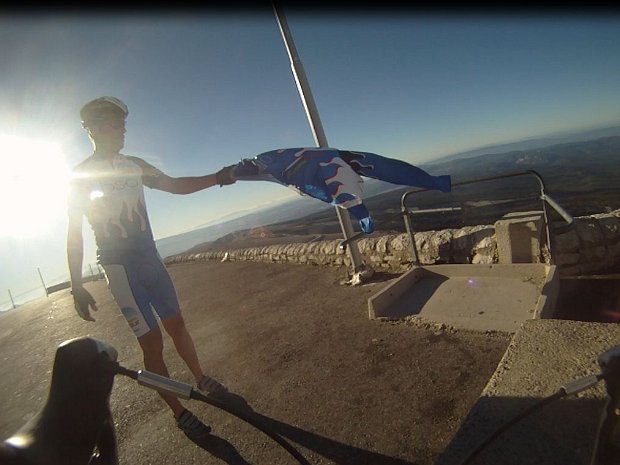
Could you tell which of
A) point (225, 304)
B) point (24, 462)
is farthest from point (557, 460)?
point (225, 304)

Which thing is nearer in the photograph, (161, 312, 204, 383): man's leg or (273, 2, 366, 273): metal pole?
(161, 312, 204, 383): man's leg

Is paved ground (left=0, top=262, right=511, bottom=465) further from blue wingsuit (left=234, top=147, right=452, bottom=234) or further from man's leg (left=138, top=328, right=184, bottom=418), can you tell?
blue wingsuit (left=234, top=147, right=452, bottom=234)

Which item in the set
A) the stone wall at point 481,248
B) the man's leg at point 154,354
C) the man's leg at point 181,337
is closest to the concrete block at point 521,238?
the stone wall at point 481,248

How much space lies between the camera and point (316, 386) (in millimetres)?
3033

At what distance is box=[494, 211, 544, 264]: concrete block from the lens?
13.7 ft

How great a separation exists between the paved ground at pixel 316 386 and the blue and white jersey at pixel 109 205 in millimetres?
1637

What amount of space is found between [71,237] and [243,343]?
2.47 meters

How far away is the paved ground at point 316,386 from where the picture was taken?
232cm

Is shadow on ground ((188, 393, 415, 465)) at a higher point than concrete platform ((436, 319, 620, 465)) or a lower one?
lower

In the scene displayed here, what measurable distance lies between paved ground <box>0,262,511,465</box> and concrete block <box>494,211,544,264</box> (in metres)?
1.59

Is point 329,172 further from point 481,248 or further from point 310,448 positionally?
point 481,248

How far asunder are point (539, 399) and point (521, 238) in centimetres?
311

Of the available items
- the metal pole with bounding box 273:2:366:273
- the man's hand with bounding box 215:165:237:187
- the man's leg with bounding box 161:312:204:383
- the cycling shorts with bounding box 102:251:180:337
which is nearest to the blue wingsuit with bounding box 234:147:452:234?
the man's hand with bounding box 215:165:237:187

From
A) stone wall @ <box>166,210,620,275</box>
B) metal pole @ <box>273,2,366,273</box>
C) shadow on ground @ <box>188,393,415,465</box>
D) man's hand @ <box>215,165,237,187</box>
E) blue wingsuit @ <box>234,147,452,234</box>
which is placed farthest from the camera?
metal pole @ <box>273,2,366,273</box>
